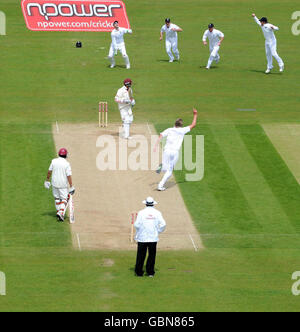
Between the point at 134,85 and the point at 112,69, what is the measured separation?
3.38 metres

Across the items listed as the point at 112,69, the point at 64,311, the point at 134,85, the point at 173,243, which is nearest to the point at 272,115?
the point at 134,85

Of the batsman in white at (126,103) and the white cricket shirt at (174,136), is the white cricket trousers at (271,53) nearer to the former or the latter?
the batsman in white at (126,103)

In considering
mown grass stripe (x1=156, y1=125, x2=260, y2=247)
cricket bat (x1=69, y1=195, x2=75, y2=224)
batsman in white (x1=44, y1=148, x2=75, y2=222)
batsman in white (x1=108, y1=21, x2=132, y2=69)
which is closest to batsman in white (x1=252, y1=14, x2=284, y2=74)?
batsman in white (x1=108, y1=21, x2=132, y2=69)

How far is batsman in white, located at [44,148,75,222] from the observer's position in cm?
2816

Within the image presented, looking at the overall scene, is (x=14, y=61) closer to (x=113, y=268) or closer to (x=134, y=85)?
(x=134, y=85)

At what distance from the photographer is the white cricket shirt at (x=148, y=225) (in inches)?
943

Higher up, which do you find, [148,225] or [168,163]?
[168,163]

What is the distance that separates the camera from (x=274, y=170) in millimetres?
33406

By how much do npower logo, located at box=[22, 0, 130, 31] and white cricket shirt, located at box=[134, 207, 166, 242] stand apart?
31.7m

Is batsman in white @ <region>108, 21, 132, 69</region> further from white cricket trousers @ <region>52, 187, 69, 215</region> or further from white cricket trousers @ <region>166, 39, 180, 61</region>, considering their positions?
white cricket trousers @ <region>52, 187, 69, 215</region>

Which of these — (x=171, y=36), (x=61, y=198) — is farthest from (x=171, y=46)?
(x=61, y=198)

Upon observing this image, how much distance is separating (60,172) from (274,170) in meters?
8.85

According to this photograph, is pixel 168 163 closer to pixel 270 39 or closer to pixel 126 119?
pixel 126 119

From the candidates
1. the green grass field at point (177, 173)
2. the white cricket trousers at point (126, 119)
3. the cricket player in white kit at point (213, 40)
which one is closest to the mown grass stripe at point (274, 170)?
the green grass field at point (177, 173)
